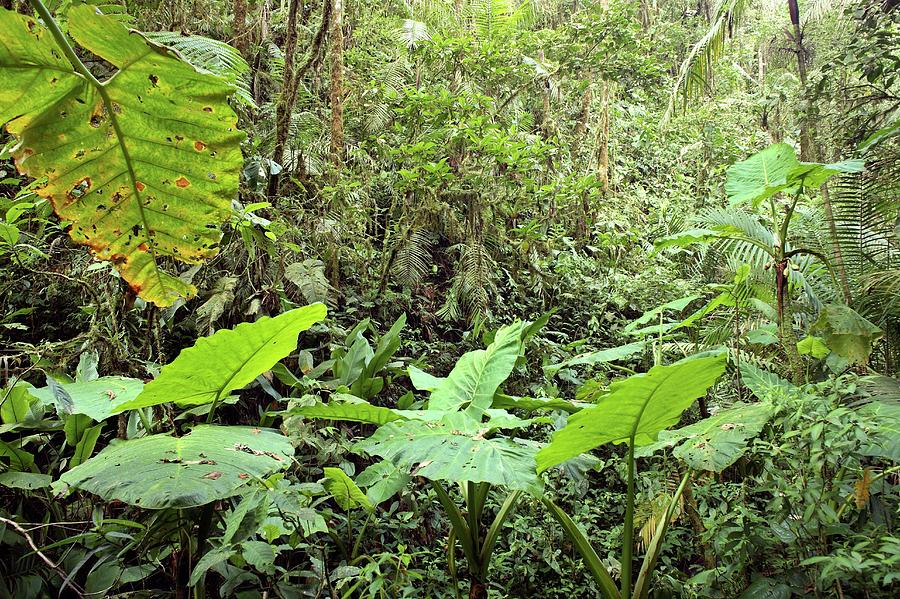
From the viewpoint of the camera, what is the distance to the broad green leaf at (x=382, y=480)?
7.30 ft

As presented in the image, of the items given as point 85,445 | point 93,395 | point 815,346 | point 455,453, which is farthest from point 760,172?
point 85,445

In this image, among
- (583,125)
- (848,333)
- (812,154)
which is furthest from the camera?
(583,125)

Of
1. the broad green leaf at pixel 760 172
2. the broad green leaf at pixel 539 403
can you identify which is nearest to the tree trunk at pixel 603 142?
the broad green leaf at pixel 760 172

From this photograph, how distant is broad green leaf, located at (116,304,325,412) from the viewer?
1555 mm

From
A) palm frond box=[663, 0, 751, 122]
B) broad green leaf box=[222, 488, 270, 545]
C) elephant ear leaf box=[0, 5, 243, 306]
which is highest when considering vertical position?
palm frond box=[663, 0, 751, 122]

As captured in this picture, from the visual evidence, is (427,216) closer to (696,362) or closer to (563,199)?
(563,199)

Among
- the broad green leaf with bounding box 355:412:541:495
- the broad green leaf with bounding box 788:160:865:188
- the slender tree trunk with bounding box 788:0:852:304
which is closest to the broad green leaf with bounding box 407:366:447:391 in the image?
the broad green leaf with bounding box 355:412:541:495

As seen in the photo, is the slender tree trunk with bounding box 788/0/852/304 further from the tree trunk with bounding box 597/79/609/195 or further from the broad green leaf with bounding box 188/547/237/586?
the broad green leaf with bounding box 188/547/237/586

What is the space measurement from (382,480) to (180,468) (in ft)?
3.82

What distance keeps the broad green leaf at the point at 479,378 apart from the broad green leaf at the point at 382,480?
0.34 metres

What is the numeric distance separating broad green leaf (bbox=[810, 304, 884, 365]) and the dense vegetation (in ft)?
0.04

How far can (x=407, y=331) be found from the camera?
5.02 m

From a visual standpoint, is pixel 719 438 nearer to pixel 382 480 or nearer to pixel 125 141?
pixel 382 480

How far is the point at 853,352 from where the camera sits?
250 centimetres
